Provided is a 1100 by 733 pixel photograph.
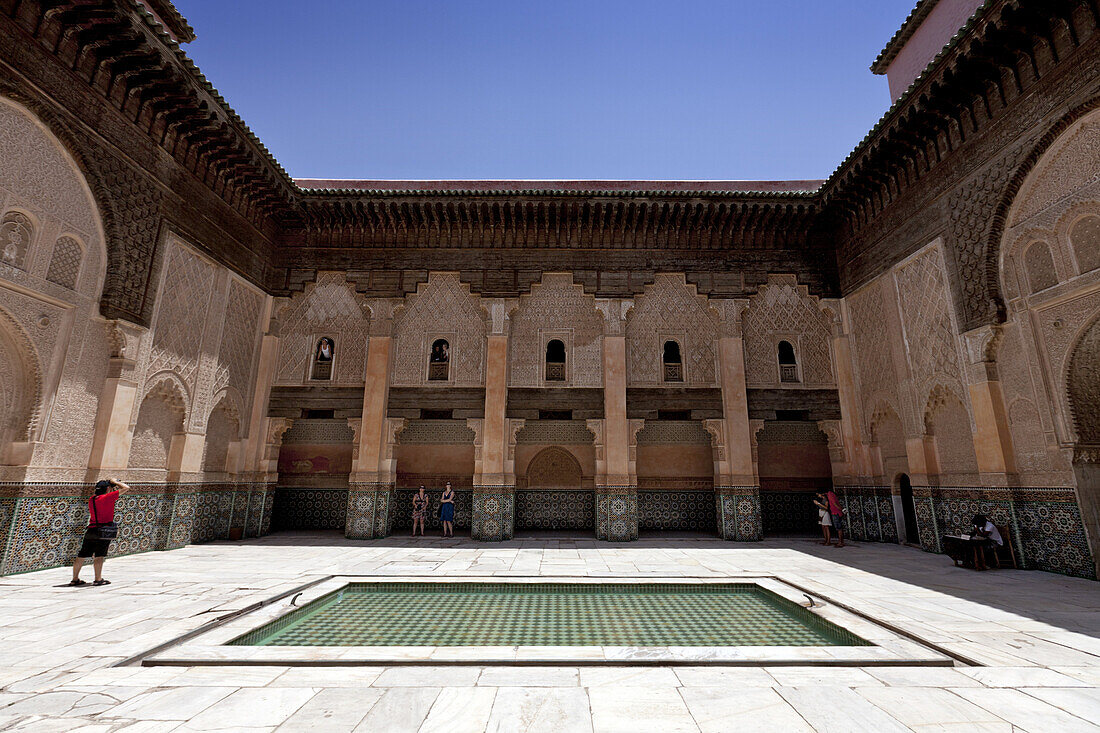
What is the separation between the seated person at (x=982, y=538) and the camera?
6.02m

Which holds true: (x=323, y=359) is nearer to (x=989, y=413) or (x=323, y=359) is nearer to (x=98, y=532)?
(x=98, y=532)

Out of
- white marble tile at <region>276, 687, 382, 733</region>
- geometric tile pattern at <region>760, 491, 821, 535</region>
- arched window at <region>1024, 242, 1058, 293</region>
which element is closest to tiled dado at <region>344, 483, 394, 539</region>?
white marble tile at <region>276, 687, 382, 733</region>

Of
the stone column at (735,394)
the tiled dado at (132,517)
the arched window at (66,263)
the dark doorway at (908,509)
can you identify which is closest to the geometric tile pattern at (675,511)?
the stone column at (735,394)

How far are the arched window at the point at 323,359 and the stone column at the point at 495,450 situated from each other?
121 inches

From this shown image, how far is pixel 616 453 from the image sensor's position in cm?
914

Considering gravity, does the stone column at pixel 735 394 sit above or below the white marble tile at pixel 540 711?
above

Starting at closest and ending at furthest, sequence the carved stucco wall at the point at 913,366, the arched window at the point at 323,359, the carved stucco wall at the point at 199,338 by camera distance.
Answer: the carved stucco wall at the point at 913,366, the carved stucco wall at the point at 199,338, the arched window at the point at 323,359

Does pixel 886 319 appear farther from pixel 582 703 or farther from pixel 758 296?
pixel 582 703

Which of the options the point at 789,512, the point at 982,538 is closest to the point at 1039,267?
the point at 982,538

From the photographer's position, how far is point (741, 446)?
9.19 meters

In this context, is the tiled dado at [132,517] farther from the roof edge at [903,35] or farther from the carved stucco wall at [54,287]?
the roof edge at [903,35]

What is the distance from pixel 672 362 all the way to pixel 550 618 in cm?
658

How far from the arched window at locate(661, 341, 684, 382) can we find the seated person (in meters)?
4.70

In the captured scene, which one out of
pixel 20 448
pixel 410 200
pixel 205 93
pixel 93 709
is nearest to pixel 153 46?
pixel 205 93
